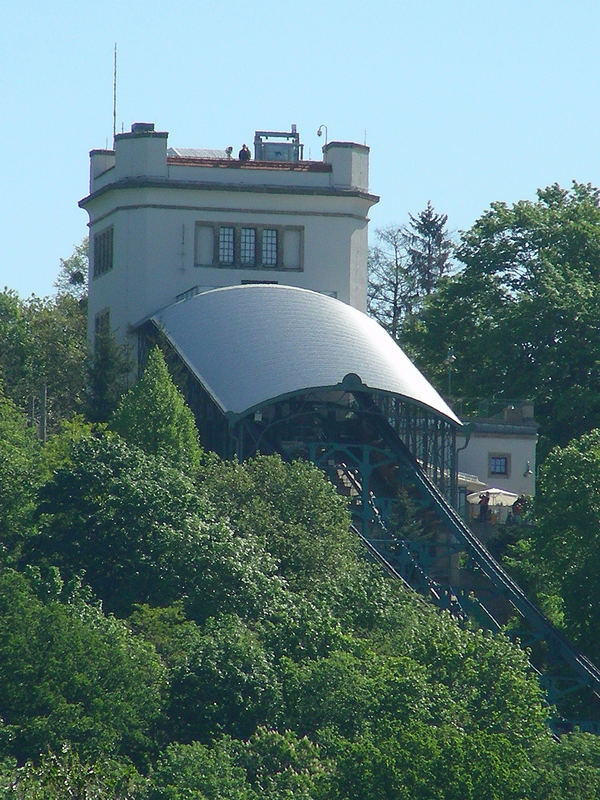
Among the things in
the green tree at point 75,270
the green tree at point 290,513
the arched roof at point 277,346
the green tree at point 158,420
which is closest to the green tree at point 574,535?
the green tree at point 290,513

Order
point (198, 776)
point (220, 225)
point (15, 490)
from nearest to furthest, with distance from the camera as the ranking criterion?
point (198, 776) → point (15, 490) → point (220, 225)

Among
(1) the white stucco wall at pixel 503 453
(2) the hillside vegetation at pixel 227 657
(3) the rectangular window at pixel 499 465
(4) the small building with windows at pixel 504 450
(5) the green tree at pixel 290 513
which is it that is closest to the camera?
(2) the hillside vegetation at pixel 227 657

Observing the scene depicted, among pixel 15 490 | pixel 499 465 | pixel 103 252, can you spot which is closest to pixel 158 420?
pixel 15 490

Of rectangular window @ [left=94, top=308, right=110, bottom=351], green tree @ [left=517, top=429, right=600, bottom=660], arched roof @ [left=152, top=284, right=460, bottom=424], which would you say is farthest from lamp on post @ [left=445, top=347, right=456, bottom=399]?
green tree @ [left=517, top=429, right=600, bottom=660]

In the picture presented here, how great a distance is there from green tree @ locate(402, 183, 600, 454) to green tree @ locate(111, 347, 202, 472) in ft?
67.2

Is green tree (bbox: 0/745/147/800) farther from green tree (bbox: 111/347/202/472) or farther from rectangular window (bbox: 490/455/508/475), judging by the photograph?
rectangular window (bbox: 490/455/508/475)

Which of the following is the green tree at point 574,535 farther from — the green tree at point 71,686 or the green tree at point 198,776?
the green tree at point 198,776

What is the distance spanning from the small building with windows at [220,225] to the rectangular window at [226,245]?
0.12 ft

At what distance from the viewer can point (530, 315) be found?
92000 millimetres

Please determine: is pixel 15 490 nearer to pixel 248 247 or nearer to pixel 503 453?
pixel 248 247

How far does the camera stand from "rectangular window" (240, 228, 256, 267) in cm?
8981

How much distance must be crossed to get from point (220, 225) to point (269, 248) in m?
2.08

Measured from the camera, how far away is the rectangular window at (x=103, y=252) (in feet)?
301

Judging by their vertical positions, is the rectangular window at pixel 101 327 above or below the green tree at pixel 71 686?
above
